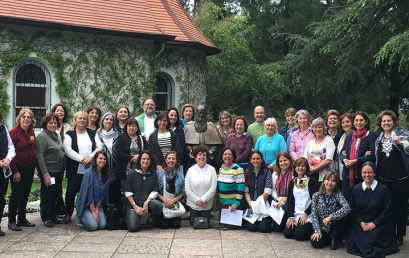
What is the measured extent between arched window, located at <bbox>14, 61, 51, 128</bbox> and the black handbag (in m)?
6.55

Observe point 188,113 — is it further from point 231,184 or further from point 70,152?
A: point 70,152

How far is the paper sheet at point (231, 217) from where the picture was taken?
6.82m

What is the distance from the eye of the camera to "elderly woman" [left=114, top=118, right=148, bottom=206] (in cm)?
698

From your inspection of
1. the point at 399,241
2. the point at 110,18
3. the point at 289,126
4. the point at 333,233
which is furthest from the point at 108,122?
the point at 110,18

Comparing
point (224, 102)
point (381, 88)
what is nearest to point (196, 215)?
point (381, 88)

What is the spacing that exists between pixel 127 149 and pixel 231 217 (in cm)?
203

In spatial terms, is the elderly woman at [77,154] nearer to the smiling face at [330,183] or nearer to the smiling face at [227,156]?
the smiling face at [227,156]

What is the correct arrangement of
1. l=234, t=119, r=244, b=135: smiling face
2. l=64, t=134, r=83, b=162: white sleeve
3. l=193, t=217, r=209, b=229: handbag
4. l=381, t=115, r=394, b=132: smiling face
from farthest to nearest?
l=234, t=119, r=244, b=135: smiling face
l=64, t=134, r=83, b=162: white sleeve
l=193, t=217, r=209, b=229: handbag
l=381, t=115, r=394, b=132: smiling face

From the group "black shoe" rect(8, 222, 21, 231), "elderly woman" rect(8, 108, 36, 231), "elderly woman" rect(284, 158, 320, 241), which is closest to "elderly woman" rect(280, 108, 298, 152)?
"elderly woman" rect(284, 158, 320, 241)

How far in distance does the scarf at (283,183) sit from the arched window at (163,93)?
8318 mm

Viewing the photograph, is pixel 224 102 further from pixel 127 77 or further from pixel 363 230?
pixel 363 230

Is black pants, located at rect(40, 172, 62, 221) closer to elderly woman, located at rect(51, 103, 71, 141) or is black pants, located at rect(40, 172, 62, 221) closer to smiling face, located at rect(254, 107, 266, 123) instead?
elderly woman, located at rect(51, 103, 71, 141)

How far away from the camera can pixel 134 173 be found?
6805mm

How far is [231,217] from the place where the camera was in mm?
6863
